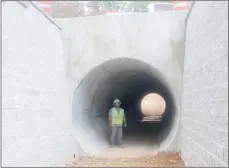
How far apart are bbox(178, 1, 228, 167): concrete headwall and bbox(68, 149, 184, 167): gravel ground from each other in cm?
77

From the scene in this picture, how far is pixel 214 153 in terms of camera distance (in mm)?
4105

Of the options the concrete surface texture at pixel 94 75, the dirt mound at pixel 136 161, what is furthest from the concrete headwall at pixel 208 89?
the dirt mound at pixel 136 161

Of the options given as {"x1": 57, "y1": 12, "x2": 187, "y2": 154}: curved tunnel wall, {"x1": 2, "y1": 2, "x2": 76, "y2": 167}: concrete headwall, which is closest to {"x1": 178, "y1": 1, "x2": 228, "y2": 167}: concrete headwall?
{"x1": 57, "y1": 12, "x2": 187, "y2": 154}: curved tunnel wall

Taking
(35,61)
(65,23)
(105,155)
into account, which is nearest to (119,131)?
(105,155)

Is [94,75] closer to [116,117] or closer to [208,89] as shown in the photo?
[116,117]

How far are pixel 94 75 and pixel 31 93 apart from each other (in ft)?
10.5

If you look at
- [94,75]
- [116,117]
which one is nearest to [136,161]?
[94,75]

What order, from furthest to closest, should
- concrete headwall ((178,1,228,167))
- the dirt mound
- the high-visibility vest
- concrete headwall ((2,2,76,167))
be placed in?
the high-visibility vest → the dirt mound → concrete headwall ((2,2,76,167)) → concrete headwall ((178,1,228,167))

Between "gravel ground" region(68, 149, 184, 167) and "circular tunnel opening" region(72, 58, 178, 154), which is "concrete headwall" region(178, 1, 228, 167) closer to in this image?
"gravel ground" region(68, 149, 184, 167)

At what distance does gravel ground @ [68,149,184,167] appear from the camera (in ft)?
24.0

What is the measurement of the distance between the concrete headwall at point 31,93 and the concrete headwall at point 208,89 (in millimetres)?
2391

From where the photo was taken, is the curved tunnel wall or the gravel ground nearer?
the gravel ground

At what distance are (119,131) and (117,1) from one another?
874 cm

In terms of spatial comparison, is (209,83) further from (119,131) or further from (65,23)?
(119,131)
